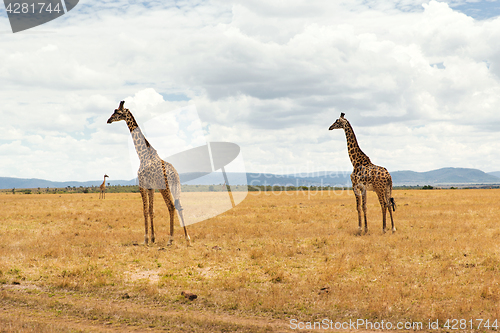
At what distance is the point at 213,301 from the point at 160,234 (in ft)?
33.6

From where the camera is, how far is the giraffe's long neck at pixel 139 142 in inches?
614

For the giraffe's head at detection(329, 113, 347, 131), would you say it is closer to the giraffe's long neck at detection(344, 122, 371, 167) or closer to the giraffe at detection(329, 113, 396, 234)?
the giraffe at detection(329, 113, 396, 234)

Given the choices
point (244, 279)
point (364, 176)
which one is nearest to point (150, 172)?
point (244, 279)

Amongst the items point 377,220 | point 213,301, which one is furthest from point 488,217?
point 213,301

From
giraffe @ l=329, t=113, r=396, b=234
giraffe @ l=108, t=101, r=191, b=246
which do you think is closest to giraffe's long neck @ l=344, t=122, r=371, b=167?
giraffe @ l=329, t=113, r=396, b=234

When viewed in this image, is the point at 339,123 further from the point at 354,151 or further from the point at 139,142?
the point at 139,142

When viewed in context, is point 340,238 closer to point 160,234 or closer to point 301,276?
point 301,276

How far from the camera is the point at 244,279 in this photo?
33.4ft

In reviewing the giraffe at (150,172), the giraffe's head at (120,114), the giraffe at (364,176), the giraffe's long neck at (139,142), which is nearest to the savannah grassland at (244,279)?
the giraffe at (364,176)

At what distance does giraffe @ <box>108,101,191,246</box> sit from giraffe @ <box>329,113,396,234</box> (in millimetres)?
8619

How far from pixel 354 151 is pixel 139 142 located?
10763 millimetres

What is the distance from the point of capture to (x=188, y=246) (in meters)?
15.0

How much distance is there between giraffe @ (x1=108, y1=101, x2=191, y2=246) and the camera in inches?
601

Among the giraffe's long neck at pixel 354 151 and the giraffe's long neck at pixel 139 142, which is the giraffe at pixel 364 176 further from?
the giraffe's long neck at pixel 139 142
